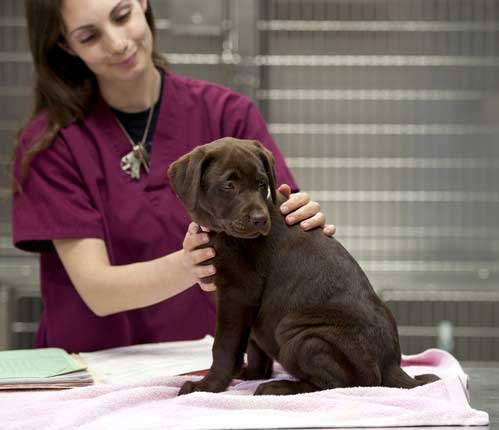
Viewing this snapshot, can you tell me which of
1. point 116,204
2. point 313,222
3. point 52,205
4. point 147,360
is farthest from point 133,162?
point 313,222

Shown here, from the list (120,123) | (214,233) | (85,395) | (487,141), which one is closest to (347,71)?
(487,141)

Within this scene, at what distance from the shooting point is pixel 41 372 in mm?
1648

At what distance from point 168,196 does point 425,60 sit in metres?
1.59

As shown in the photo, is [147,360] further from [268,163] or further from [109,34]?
[109,34]

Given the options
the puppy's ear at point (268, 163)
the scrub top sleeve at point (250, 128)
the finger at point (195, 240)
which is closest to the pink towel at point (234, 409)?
the finger at point (195, 240)

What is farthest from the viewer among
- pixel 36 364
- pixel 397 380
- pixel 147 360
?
pixel 147 360

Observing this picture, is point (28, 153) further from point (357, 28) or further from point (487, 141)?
point (487, 141)

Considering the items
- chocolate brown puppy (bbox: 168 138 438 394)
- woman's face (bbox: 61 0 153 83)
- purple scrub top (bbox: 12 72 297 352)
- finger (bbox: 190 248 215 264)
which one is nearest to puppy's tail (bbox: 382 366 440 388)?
chocolate brown puppy (bbox: 168 138 438 394)

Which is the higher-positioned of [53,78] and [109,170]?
[53,78]

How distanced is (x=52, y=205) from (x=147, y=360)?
441 mm

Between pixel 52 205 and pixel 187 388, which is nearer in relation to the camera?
pixel 187 388

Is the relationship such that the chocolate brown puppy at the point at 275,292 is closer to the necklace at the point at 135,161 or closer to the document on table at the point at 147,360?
the document on table at the point at 147,360

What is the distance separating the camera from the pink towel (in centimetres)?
127

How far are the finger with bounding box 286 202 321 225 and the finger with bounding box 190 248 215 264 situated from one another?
0.46ft
